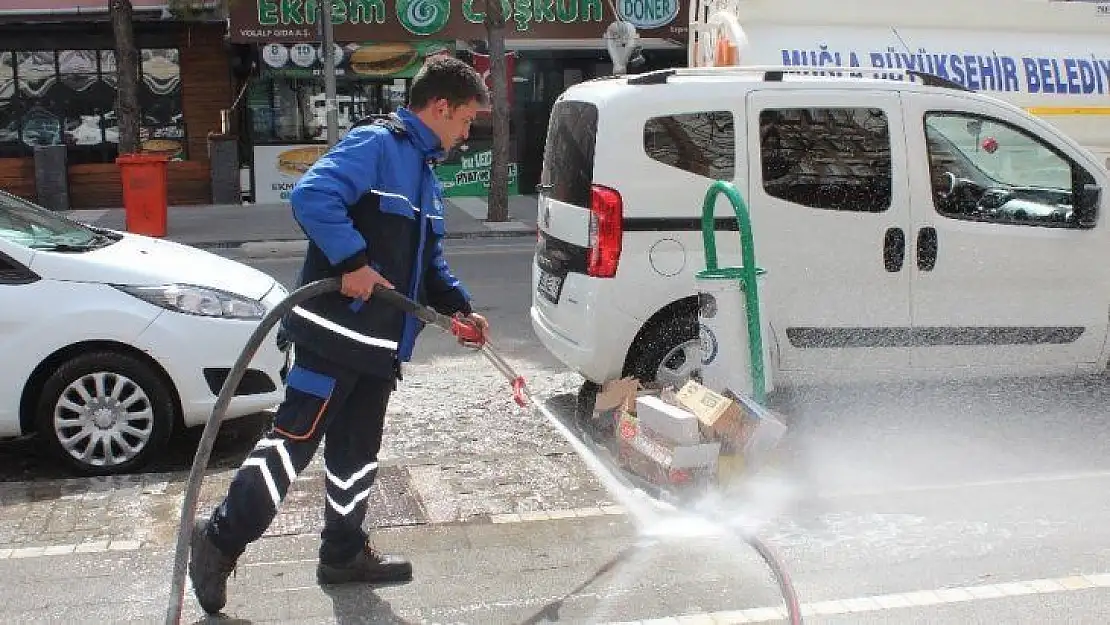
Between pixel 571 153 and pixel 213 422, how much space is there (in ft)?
10.1

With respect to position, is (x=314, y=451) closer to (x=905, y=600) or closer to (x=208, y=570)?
(x=208, y=570)

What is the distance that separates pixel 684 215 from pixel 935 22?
4.87 metres

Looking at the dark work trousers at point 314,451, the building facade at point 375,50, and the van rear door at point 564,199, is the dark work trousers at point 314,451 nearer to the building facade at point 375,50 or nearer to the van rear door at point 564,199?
the van rear door at point 564,199

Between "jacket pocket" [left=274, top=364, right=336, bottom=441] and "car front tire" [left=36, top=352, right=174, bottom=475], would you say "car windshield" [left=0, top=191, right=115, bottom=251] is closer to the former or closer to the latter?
"car front tire" [left=36, top=352, right=174, bottom=475]

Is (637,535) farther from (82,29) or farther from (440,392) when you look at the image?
(82,29)

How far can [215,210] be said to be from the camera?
19078mm

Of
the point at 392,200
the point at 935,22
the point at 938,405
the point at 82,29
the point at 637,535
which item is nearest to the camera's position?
the point at 392,200

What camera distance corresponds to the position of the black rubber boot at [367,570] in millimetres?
4391

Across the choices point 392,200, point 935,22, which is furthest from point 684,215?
point 935,22

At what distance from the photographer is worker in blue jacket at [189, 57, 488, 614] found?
3.95 meters

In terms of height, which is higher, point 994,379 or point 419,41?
point 419,41

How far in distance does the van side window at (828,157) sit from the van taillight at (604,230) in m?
0.79

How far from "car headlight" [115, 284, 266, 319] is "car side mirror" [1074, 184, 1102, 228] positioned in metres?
4.25

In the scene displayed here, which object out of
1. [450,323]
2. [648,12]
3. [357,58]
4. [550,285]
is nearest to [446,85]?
[450,323]
